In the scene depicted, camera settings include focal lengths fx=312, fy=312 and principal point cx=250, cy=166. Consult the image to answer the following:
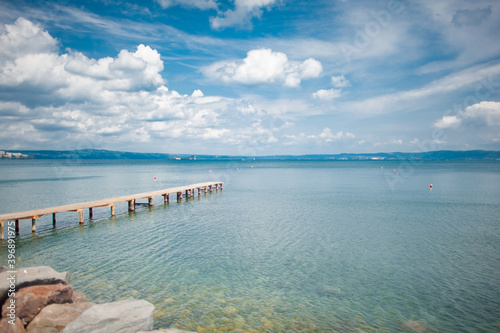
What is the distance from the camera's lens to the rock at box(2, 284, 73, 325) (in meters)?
8.56

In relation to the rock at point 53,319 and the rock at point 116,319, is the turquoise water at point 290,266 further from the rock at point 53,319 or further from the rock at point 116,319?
the rock at point 53,319

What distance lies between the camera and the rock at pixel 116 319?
25.7ft

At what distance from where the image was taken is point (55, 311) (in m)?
8.66

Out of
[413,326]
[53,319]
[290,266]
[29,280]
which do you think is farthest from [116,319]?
[413,326]

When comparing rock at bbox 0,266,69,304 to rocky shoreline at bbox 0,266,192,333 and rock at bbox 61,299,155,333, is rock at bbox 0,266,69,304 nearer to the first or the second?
rocky shoreline at bbox 0,266,192,333

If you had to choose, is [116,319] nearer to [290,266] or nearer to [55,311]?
[55,311]

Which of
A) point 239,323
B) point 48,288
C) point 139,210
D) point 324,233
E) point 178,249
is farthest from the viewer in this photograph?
point 139,210

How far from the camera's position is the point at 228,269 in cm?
1443

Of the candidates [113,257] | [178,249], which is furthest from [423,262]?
[113,257]

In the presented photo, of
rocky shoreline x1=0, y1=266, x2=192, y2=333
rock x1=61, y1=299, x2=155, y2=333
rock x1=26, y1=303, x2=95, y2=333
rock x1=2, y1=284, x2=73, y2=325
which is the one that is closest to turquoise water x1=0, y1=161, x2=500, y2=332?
rock x1=61, y1=299, x2=155, y2=333

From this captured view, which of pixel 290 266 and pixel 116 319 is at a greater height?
pixel 116 319

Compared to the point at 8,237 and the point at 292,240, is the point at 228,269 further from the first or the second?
the point at 8,237

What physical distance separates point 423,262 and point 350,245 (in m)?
3.86

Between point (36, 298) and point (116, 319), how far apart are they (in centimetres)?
268
